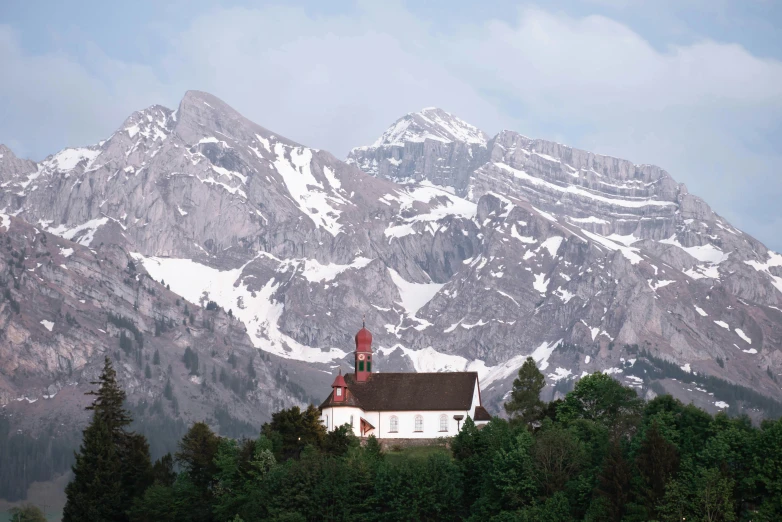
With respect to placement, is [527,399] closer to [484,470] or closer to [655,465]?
[484,470]

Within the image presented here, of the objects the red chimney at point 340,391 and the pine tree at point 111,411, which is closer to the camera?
the pine tree at point 111,411

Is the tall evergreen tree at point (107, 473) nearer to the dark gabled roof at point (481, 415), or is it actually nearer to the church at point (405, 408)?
the church at point (405, 408)

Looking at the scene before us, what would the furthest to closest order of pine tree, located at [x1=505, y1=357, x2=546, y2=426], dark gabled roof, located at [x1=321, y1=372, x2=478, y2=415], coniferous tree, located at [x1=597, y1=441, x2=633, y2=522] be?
dark gabled roof, located at [x1=321, y1=372, x2=478, y2=415]
pine tree, located at [x1=505, y1=357, x2=546, y2=426]
coniferous tree, located at [x1=597, y1=441, x2=633, y2=522]

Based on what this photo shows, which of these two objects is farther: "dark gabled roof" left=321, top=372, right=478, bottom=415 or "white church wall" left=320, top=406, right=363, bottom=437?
"dark gabled roof" left=321, top=372, right=478, bottom=415

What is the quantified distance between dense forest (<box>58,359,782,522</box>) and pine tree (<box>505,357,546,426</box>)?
0.55ft

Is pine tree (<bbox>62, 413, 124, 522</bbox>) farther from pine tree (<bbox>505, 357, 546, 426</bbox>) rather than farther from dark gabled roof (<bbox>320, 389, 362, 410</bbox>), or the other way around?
→ pine tree (<bbox>505, 357, 546, 426</bbox>)

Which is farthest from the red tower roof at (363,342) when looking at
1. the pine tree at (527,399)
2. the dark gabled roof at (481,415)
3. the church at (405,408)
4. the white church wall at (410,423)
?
the pine tree at (527,399)

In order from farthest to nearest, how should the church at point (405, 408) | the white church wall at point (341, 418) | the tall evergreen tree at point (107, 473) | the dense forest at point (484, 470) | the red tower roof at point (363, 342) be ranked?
the red tower roof at point (363, 342), the church at point (405, 408), the white church wall at point (341, 418), the tall evergreen tree at point (107, 473), the dense forest at point (484, 470)

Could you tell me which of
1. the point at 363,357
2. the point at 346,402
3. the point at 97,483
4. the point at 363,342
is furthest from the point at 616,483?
the point at 97,483

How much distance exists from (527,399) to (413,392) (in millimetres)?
13910

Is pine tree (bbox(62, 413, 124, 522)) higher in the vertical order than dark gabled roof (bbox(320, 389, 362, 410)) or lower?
lower

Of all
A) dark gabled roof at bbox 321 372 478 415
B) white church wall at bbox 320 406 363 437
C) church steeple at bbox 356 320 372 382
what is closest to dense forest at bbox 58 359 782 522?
dark gabled roof at bbox 321 372 478 415

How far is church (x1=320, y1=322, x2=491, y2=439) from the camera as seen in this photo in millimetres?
141500

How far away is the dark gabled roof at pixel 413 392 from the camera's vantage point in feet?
471
